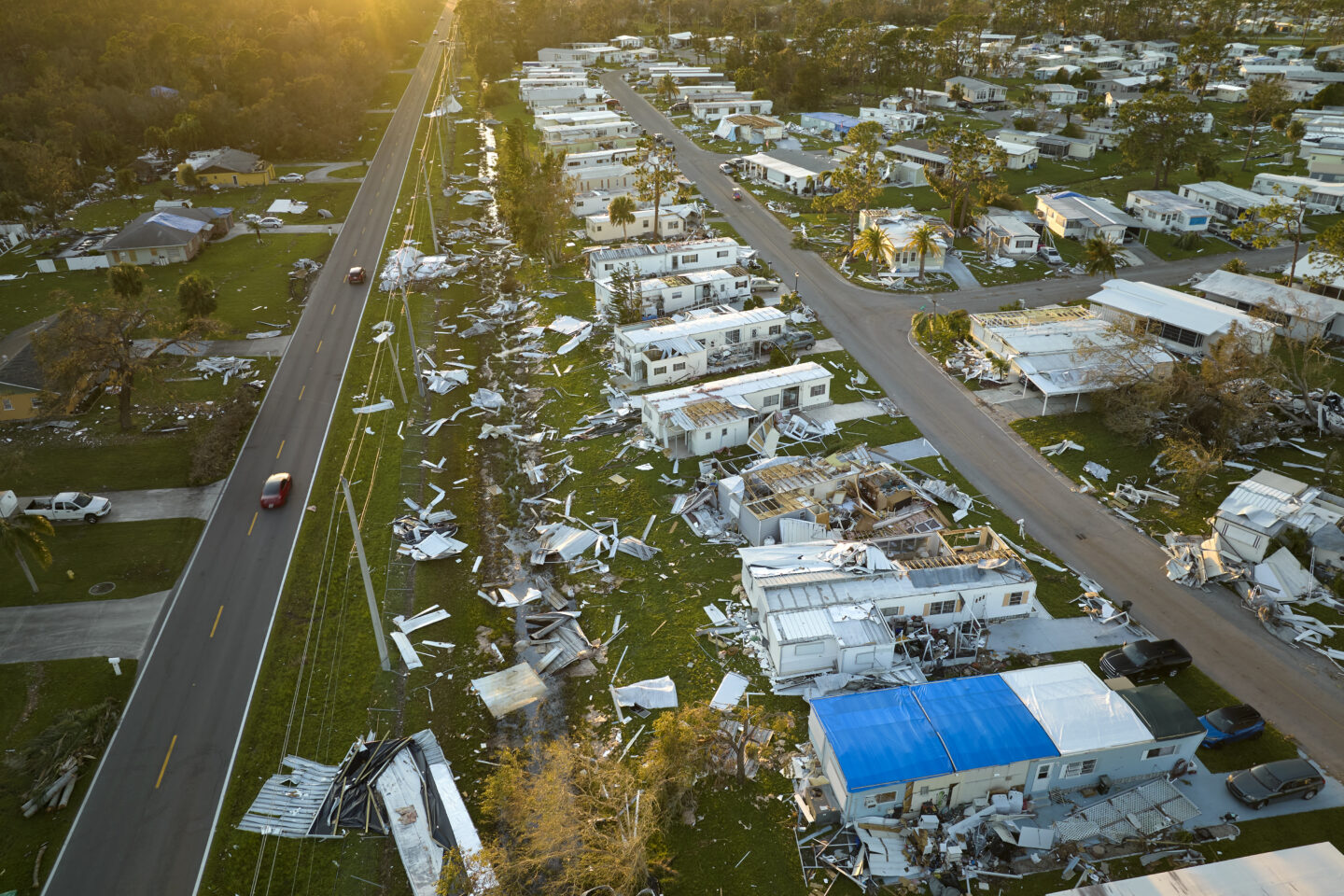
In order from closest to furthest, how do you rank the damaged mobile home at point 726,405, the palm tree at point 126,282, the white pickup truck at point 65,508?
1. the white pickup truck at point 65,508
2. the damaged mobile home at point 726,405
3. the palm tree at point 126,282

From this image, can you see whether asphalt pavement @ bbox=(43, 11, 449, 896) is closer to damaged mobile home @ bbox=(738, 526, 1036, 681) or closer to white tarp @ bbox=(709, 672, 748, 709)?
white tarp @ bbox=(709, 672, 748, 709)

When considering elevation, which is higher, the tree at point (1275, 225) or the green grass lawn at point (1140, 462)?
the tree at point (1275, 225)

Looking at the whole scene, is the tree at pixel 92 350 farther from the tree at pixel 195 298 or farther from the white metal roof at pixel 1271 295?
the white metal roof at pixel 1271 295

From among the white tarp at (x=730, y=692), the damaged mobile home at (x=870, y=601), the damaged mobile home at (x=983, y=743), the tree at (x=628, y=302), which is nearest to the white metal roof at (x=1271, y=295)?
the damaged mobile home at (x=870, y=601)

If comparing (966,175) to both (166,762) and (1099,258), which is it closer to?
(1099,258)

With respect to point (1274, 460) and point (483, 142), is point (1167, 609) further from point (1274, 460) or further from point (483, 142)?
point (483, 142)
